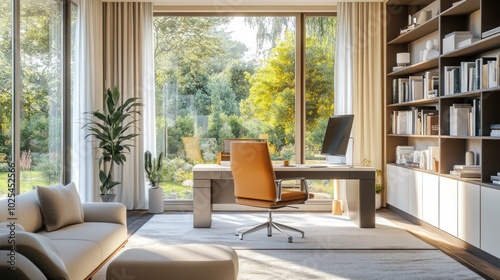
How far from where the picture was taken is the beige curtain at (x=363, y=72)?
23.4 feet

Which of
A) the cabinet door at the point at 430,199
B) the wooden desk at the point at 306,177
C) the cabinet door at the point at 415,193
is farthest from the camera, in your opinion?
the cabinet door at the point at 415,193

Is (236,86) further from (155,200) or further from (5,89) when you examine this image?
(5,89)

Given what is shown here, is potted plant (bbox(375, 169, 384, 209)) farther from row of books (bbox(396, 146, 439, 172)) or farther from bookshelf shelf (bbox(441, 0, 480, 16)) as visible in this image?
bookshelf shelf (bbox(441, 0, 480, 16))

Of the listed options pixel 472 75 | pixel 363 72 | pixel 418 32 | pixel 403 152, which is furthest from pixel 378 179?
pixel 472 75

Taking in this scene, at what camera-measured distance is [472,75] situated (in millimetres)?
4742

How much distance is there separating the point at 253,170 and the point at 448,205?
1943mm

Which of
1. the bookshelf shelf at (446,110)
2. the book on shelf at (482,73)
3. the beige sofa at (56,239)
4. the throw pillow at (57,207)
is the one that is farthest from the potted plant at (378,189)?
the throw pillow at (57,207)

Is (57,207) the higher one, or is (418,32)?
(418,32)

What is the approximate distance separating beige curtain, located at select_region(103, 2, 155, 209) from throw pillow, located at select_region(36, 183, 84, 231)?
3.05m

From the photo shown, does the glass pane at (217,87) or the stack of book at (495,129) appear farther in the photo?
the glass pane at (217,87)

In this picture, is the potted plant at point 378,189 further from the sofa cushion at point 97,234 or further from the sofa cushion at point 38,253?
the sofa cushion at point 38,253

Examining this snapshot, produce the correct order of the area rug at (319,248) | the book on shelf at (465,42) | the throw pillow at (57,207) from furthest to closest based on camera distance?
the book on shelf at (465,42) < the area rug at (319,248) < the throw pillow at (57,207)

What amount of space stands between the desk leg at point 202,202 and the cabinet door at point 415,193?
2.36 meters

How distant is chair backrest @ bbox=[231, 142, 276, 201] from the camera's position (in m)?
4.95
